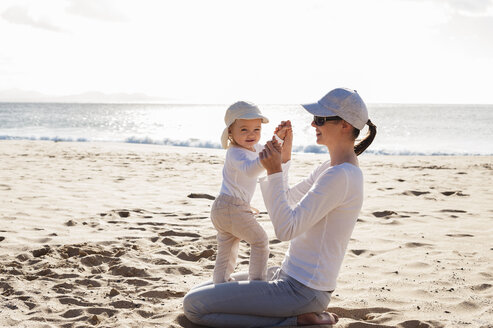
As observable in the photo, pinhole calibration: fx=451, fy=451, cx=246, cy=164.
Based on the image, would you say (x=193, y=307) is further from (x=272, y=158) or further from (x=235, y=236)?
(x=272, y=158)

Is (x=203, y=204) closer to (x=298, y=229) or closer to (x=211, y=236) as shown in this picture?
(x=211, y=236)

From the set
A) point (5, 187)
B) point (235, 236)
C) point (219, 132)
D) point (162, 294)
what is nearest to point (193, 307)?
point (235, 236)

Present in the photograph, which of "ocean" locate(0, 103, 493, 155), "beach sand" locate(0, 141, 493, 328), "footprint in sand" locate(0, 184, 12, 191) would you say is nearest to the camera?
"beach sand" locate(0, 141, 493, 328)

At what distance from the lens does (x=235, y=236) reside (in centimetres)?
356

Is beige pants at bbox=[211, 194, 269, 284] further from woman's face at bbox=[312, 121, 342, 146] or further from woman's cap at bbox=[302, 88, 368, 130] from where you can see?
woman's cap at bbox=[302, 88, 368, 130]

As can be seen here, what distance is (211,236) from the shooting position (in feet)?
18.4

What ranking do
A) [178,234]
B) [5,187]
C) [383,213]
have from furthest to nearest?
[5,187]
[383,213]
[178,234]

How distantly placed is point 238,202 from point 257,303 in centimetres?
80

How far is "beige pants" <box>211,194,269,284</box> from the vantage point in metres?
3.33

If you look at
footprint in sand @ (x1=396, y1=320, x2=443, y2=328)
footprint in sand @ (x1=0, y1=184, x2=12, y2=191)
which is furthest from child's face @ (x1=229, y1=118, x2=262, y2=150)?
footprint in sand @ (x1=0, y1=184, x2=12, y2=191)

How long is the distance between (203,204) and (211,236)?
2013mm

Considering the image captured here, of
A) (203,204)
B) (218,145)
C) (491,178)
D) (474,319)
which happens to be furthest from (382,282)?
(218,145)

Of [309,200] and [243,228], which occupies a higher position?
[309,200]

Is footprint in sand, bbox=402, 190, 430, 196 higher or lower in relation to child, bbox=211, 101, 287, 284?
lower
